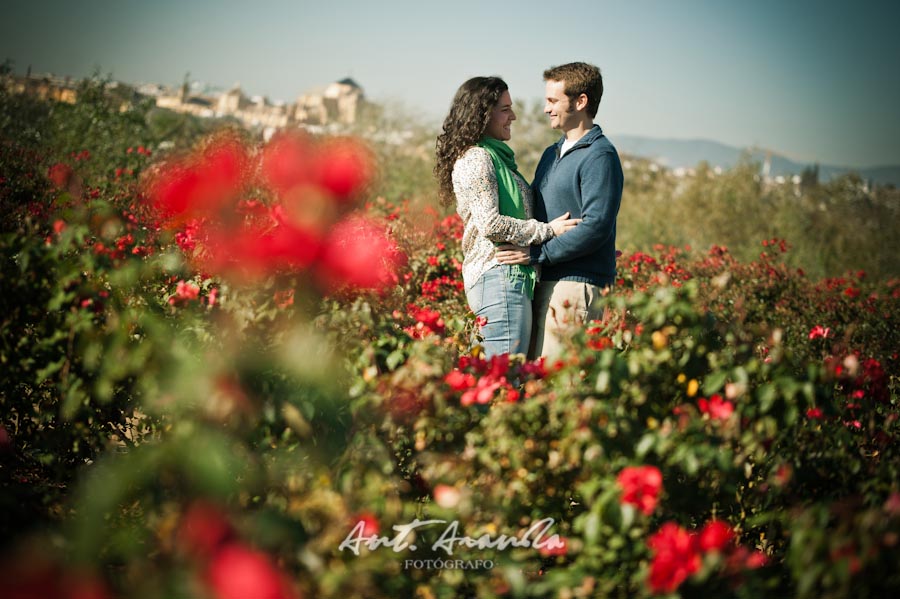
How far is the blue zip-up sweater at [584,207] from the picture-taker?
263 cm

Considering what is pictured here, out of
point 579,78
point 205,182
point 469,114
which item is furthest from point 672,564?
point 579,78

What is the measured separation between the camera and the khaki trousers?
8.80ft

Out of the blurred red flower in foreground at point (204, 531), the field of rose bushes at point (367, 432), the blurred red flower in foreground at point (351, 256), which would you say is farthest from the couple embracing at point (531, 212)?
the blurred red flower in foreground at point (204, 531)

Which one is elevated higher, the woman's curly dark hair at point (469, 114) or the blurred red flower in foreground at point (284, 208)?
the woman's curly dark hair at point (469, 114)

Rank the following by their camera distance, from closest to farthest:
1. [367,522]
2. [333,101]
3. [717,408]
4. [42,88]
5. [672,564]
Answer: [672,564] → [367,522] → [717,408] → [42,88] → [333,101]

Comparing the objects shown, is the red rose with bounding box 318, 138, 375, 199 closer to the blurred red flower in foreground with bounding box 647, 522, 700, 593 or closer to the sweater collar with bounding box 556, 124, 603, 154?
the blurred red flower in foreground with bounding box 647, 522, 700, 593

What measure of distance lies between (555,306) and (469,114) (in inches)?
35.5

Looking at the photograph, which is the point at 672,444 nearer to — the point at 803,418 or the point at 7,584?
the point at 803,418

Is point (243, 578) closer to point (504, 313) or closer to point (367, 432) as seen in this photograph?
point (367, 432)

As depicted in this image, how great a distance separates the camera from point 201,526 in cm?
147

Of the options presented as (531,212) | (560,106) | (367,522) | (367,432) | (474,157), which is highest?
(560,106)

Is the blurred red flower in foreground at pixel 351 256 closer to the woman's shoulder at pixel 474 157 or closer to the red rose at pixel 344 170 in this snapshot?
the red rose at pixel 344 170

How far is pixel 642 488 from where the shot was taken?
1.53 m

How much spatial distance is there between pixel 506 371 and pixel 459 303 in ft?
8.76
